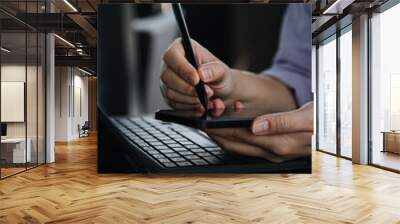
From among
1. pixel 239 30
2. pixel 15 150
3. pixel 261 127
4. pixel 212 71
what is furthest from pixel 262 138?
pixel 15 150

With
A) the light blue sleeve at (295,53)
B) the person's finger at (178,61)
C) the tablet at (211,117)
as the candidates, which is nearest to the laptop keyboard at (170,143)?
the tablet at (211,117)

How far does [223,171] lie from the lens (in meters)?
6.38

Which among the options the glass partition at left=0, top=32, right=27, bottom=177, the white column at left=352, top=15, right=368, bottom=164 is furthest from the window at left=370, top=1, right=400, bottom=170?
the glass partition at left=0, top=32, right=27, bottom=177

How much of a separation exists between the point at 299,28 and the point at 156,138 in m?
2.92

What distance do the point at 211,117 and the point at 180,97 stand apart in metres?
0.62

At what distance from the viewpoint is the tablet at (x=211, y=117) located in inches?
237

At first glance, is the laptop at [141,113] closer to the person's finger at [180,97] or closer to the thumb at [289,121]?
the person's finger at [180,97]

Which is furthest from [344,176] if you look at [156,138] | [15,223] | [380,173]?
[15,223]

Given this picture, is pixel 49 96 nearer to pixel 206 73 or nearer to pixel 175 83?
pixel 175 83

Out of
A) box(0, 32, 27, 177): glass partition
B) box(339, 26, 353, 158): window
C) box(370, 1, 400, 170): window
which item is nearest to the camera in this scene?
box(0, 32, 27, 177): glass partition

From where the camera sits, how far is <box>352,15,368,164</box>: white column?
7.84 metres

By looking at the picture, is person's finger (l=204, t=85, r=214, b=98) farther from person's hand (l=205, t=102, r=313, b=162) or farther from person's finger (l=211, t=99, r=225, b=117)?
person's hand (l=205, t=102, r=313, b=162)

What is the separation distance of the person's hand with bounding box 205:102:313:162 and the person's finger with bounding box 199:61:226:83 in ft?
2.69

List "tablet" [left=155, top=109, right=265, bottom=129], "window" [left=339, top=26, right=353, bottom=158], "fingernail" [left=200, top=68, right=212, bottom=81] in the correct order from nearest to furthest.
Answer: "tablet" [left=155, top=109, right=265, bottom=129], "fingernail" [left=200, top=68, right=212, bottom=81], "window" [left=339, top=26, right=353, bottom=158]
